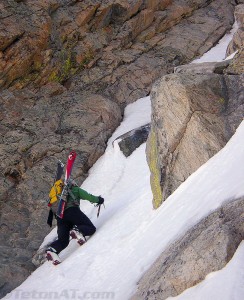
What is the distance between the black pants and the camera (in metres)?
12.1

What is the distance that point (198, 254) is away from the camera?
600cm

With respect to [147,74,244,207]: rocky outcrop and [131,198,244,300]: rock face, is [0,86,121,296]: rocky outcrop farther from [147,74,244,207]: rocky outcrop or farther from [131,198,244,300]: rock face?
[131,198,244,300]: rock face

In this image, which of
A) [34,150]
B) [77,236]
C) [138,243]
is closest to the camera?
[138,243]

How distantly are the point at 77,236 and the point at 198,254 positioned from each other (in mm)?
6964

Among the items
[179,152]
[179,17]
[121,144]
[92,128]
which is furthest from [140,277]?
[179,17]

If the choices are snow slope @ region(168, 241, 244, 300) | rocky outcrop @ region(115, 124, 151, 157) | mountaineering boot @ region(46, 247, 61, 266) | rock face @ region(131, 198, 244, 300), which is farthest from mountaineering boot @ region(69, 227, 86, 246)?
snow slope @ region(168, 241, 244, 300)

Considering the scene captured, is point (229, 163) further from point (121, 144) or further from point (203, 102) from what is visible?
point (121, 144)

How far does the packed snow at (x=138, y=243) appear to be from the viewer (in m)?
6.80

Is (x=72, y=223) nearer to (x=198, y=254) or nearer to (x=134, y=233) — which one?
(x=134, y=233)

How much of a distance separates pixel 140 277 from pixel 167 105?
4488mm

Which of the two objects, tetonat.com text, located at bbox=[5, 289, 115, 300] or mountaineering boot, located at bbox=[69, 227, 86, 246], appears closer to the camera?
tetonat.com text, located at bbox=[5, 289, 115, 300]

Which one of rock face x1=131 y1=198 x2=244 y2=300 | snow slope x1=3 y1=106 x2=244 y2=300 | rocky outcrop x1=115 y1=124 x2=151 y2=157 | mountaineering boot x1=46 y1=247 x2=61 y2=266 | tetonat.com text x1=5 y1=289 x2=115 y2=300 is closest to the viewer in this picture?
rock face x1=131 y1=198 x2=244 y2=300

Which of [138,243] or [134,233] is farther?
[134,233]

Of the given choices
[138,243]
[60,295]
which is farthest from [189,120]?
[60,295]
